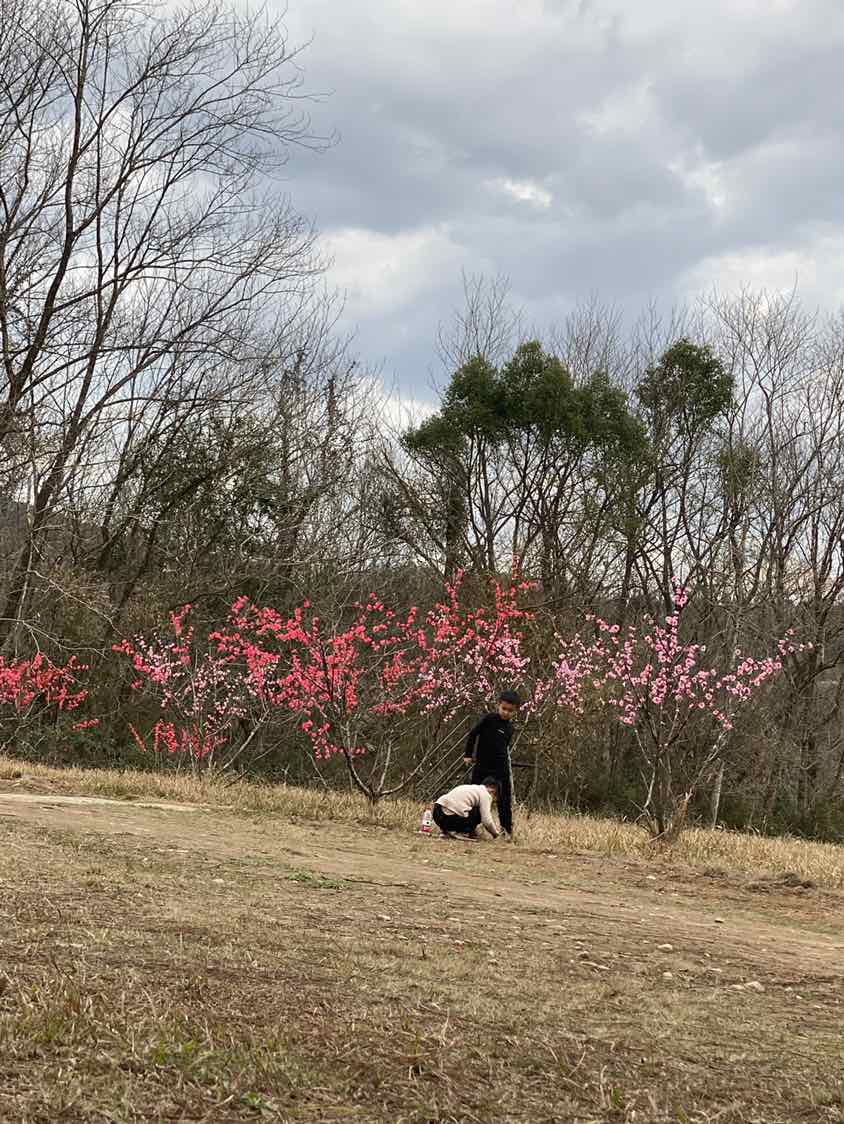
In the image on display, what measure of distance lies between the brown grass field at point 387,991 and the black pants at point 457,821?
1.90m

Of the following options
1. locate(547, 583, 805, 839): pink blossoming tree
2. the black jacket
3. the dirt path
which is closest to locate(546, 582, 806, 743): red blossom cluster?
locate(547, 583, 805, 839): pink blossoming tree

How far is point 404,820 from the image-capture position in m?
11.8

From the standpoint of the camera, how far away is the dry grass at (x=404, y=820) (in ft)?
35.2

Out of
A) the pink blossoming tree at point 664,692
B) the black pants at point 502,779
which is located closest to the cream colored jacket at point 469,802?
the black pants at point 502,779

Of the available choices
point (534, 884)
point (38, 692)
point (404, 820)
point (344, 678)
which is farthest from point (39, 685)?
point (534, 884)

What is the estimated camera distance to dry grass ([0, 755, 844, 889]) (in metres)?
10.7

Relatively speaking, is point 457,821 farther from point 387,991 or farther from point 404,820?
point 387,991

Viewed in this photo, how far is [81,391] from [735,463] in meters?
15.7

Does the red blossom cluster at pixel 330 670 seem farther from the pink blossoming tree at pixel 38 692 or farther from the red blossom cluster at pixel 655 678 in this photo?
the pink blossoming tree at pixel 38 692

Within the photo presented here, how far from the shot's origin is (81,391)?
64.6ft

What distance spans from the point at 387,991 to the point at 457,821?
6740 mm

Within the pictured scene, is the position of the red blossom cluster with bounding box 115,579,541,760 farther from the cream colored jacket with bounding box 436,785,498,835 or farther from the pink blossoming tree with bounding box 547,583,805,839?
the cream colored jacket with bounding box 436,785,498,835

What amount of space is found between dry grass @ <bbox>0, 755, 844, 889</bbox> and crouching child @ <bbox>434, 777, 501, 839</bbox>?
47 centimetres

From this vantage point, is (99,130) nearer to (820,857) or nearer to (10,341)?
(10,341)
